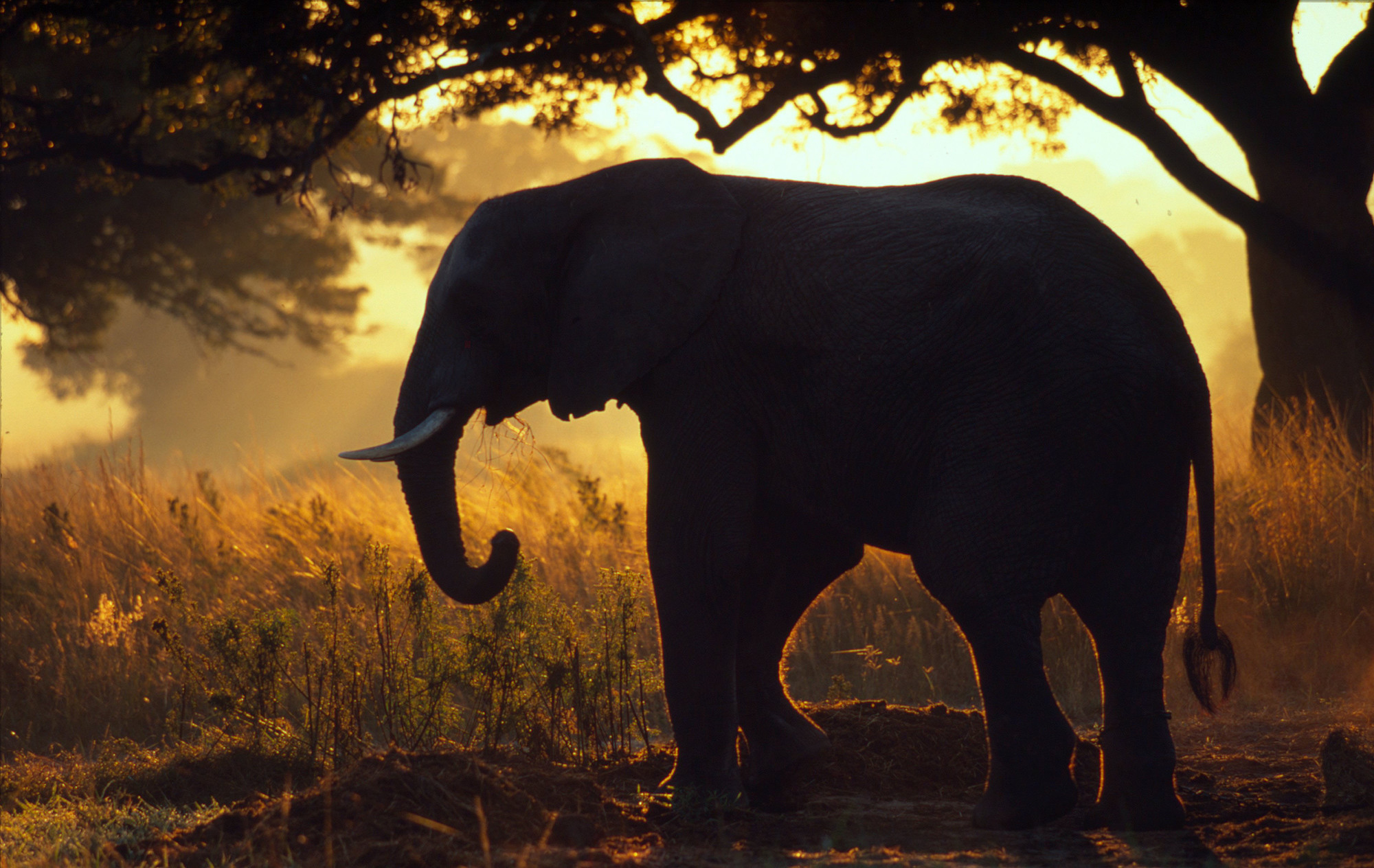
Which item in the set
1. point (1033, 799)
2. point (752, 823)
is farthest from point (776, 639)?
point (1033, 799)

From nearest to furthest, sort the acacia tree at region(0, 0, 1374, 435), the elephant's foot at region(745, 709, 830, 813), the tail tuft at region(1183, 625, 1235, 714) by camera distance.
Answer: the tail tuft at region(1183, 625, 1235, 714)
the elephant's foot at region(745, 709, 830, 813)
the acacia tree at region(0, 0, 1374, 435)

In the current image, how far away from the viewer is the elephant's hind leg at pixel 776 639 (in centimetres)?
487

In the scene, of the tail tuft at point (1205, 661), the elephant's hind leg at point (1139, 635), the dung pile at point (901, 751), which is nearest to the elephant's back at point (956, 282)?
the elephant's hind leg at point (1139, 635)

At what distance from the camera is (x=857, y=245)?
4.34 metres

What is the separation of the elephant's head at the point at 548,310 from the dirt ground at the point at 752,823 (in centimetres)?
93

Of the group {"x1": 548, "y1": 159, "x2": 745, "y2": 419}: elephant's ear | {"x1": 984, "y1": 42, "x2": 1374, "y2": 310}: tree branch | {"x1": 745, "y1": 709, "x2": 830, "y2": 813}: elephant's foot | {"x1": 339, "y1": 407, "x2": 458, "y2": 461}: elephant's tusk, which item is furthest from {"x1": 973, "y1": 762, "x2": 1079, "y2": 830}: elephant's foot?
{"x1": 984, "y1": 42, "x2": 1374, "y2": 310}: tree branch

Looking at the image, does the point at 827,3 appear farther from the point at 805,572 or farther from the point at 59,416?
the point at 59,416

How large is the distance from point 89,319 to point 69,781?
49.9ft

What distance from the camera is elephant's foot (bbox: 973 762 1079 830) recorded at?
13.1 ft

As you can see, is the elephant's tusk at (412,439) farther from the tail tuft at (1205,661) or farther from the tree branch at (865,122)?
the tree branch at (865,122)

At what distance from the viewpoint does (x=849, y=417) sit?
428 centimetres

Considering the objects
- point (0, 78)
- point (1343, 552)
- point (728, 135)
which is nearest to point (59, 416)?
point (0, 78)

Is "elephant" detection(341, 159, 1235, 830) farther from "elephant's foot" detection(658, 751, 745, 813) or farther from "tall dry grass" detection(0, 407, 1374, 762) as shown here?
"tall dry grass" detection(0, 407, 1374, 762)

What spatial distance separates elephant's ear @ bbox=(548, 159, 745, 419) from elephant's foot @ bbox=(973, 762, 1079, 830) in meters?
1.83
